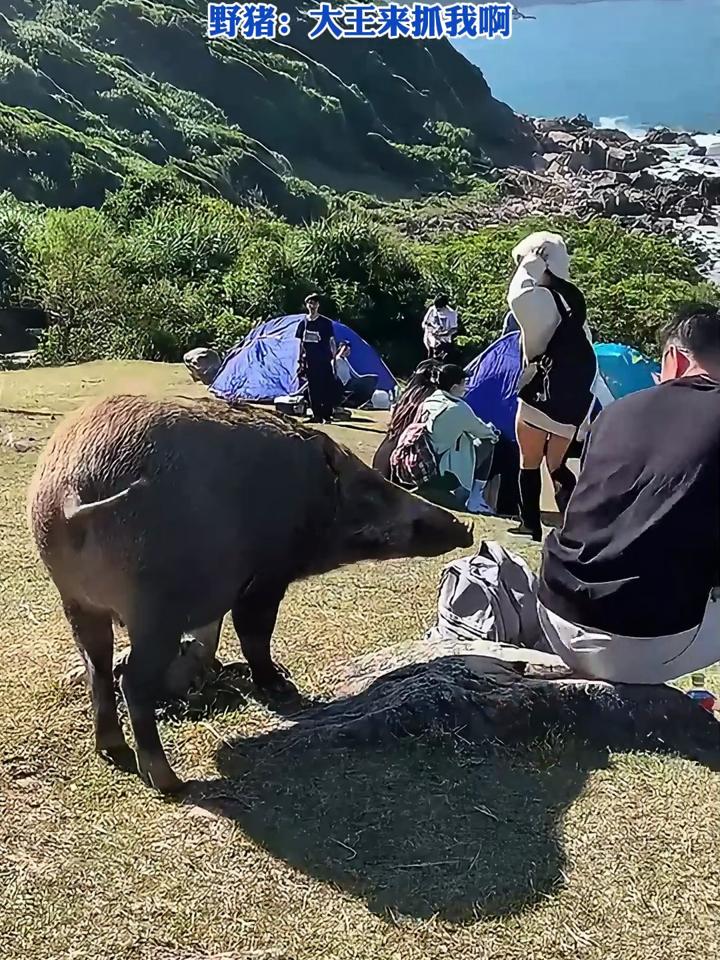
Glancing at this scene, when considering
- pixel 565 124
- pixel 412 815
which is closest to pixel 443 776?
pixel 412 815

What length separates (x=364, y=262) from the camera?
17859mm

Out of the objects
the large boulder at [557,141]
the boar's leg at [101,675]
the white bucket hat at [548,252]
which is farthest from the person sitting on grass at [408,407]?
the large boulder at [557,141]

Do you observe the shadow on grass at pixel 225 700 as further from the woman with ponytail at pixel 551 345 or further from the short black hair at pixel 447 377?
the short black hair at pixel 447 377

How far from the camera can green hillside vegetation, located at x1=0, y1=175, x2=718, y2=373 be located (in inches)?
628

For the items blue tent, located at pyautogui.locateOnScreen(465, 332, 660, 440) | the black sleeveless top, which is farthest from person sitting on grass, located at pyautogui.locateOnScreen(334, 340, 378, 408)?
the black sleeveless top

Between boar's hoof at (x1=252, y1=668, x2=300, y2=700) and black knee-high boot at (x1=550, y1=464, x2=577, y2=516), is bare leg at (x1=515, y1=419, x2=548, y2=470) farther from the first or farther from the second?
boar's hoof at (x1=252, y1=668, x2=300, y2=700)

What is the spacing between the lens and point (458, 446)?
24.5 feet

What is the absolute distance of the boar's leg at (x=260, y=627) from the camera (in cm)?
405

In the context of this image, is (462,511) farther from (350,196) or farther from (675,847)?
(350,196)

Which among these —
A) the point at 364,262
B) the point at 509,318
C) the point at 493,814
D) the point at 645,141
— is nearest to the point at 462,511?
the point at 509,318

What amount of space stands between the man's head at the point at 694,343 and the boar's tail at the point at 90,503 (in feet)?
6.04

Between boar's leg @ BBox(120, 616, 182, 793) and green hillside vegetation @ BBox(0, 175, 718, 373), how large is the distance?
1216cm

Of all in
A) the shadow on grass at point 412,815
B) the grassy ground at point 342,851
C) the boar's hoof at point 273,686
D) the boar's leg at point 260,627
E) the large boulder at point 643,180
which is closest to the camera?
the grassy ground at point 342,851

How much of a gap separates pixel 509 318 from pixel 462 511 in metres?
2.53
